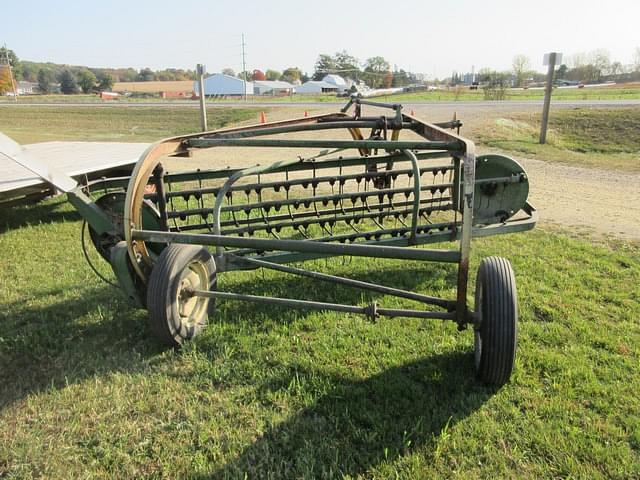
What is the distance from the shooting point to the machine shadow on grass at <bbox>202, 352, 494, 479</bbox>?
7.29 ft

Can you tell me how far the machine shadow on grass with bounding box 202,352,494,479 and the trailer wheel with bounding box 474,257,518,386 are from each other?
178mm

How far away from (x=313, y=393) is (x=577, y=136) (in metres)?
15.0

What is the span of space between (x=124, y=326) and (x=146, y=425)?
1.19 m

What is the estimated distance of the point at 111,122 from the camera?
23.8 metres

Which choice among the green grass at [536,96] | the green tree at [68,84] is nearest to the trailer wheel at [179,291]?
the green grass at [536,96]

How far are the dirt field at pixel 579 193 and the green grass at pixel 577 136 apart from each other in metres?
1.28

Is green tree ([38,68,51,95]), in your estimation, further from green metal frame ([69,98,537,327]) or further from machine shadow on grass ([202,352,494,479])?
machine shadow on grass ([202,352,494,479])

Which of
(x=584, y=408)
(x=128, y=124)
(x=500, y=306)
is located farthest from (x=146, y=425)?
(x=128, y=124)

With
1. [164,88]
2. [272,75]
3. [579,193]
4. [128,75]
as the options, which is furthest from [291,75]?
[579,193]

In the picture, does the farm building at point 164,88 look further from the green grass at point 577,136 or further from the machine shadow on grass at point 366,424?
the machine shadow on grass at point 366,424

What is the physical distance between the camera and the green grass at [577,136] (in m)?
11.7

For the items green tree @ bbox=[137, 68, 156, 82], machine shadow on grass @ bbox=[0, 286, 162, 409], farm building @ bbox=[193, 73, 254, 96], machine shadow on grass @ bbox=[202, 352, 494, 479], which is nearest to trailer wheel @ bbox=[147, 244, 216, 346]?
machine shadow on grass @ bbox=[0, 286, 162, 409]

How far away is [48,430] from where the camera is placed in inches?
97.5

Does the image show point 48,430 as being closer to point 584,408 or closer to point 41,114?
point 584,408
